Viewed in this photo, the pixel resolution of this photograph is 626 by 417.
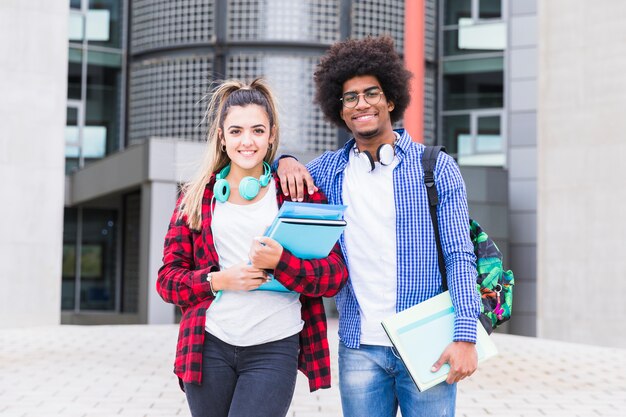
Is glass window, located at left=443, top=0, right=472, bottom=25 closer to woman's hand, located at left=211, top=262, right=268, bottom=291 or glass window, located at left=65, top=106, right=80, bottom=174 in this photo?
glass window, located at left=65, top=106, right=80, bottom=174

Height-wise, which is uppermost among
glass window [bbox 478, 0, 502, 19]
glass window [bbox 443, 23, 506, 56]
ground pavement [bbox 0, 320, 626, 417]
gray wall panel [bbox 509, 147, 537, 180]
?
glass window [bbox 478, 0, 502, 19]

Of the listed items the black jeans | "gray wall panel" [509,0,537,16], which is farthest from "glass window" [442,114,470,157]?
the black jeans

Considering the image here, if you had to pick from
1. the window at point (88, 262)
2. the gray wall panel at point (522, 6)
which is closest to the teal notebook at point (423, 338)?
the gray wall panel at point (522, 6)

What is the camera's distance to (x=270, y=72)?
21.5m

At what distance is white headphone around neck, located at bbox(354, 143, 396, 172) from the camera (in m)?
3.55

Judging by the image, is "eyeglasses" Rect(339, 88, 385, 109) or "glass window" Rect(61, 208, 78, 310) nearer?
"eyeglasses" Rect(339, 88, 385, 109)

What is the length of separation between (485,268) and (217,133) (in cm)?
112

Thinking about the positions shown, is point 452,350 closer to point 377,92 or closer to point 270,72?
point 377,92

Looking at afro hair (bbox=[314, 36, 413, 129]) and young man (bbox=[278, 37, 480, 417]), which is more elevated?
afro hair (bbox=[314, 36, 413, 129])

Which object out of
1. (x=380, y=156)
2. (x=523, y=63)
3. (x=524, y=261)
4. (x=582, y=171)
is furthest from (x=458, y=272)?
(x=523, y=63)

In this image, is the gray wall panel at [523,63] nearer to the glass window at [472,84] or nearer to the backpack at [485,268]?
the glass window at [472,84]

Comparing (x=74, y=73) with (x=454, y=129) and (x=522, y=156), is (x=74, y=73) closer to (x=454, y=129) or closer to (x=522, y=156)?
(x=454, y=129)

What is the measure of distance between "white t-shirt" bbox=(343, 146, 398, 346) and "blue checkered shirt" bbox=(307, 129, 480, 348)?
0.03m

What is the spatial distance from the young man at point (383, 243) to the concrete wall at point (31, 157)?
12766 mm
